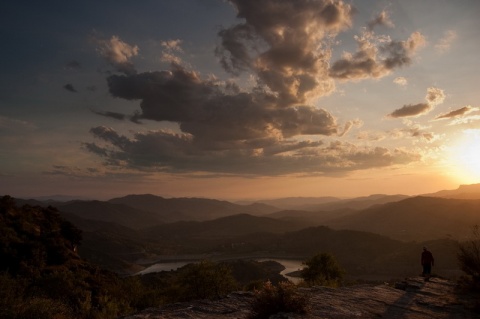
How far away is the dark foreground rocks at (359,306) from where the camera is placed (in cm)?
1538

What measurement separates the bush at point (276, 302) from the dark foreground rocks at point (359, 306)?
0.39 metres

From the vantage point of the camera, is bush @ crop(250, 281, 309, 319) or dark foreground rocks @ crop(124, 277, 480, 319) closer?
bush @ crop(250, 281, 309, 319)

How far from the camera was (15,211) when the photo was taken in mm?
74938

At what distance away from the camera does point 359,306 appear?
1725 centimetres

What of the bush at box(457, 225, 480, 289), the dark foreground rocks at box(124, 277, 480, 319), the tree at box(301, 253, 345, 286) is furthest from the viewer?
the tree at box(301, 253, 345, 286)

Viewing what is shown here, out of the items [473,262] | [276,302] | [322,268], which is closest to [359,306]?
[276,302]

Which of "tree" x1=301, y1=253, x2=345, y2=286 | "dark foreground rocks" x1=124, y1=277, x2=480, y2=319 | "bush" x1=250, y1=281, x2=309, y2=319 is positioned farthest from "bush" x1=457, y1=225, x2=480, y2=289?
"tree" x1=301, y1=253, x2=345, y2=286

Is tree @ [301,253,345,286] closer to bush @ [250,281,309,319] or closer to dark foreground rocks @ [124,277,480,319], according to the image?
dark foreground rocks @ [124,277,480,319]

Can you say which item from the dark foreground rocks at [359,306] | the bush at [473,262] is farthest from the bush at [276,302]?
the bush at [473,262]

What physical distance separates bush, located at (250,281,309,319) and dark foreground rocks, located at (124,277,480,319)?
0.39 metres

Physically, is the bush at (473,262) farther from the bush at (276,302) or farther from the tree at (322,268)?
the tree at (322,268)

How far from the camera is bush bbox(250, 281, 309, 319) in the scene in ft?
45.1

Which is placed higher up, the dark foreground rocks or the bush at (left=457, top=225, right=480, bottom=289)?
the bush at (left=457, top=225, right=480, bottom=289)

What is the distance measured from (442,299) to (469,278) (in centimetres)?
533
